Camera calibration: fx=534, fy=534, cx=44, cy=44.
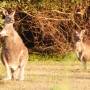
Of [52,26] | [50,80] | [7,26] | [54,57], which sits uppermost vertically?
[7,26]

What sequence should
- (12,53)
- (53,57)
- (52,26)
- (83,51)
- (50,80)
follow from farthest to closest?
(53,57) → (52,26) → (83,51) → (50,80) → (12,53)

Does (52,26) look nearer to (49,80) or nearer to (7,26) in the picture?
(49,80)

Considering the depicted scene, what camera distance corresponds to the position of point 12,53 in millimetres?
10289

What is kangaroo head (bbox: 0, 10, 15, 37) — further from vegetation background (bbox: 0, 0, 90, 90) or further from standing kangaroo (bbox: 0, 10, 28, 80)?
vegetation background (bbox: 0, 0, 90, 90)

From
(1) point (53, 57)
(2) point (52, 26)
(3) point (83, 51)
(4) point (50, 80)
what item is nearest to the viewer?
(4) point (50, 80)

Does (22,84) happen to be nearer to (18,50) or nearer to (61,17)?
(18,50)

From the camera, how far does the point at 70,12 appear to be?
1780 centimetres

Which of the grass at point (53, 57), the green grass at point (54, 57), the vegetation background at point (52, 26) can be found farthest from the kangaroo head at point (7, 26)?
the green grass at point (54, 57)

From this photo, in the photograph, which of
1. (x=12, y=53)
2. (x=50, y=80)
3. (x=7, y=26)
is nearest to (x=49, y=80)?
(x=50, y=80)

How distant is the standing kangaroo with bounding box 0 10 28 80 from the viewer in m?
10.2

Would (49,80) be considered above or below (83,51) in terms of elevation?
above

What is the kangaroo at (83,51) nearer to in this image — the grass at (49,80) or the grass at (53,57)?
the grass at (49,80)

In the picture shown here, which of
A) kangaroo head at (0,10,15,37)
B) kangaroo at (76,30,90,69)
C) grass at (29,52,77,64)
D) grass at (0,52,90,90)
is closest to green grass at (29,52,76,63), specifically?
grass at (29,52,77,64)

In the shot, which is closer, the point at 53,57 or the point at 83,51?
the point at 83,51
